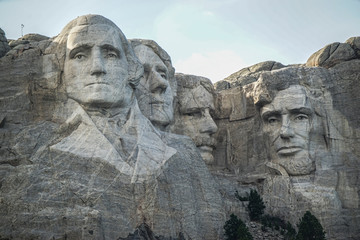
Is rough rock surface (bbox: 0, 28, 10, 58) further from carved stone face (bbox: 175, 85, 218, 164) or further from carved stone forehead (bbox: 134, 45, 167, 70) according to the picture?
carved stone face (bbox: 175, 85, 218, 164)

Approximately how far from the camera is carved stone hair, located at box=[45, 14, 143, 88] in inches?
810

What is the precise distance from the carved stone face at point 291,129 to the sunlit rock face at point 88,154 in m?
2.94

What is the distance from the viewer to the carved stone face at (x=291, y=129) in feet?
76.8

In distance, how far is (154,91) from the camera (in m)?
22.9

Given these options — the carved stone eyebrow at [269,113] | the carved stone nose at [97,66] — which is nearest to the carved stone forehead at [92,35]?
the carved stone nose at [97,66]

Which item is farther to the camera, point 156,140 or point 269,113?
point 269,113

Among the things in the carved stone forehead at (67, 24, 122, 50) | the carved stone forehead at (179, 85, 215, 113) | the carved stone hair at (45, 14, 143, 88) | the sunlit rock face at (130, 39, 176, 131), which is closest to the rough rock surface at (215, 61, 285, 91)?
the carved stone forehead at (179, 85, 215, 113)

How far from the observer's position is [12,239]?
1780cm

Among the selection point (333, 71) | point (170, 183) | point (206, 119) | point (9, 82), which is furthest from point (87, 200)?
point (333, 71)

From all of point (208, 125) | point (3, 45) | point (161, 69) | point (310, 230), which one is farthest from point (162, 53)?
point (310, 230)

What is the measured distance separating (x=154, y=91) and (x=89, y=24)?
3211 millimetres

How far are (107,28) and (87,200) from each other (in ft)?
14.4

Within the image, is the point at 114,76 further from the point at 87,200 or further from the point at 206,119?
the point at 206,119

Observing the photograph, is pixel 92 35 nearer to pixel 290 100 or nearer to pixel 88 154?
pixel 88 154
